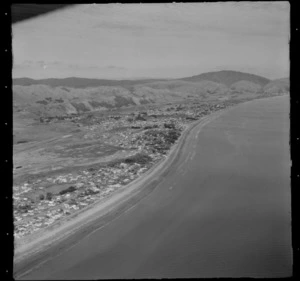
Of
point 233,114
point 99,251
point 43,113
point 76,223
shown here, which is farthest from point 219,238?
point 233,114

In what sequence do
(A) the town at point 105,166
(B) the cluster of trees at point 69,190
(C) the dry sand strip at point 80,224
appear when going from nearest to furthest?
(C) the dry sand strip at point 80,224 < (A) the town at point 105,166 < (B) the cluster of trees at point 69,190

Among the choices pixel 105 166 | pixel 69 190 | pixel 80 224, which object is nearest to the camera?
pixel 80 224

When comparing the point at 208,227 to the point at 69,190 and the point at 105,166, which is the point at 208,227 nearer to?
the point at 69,190

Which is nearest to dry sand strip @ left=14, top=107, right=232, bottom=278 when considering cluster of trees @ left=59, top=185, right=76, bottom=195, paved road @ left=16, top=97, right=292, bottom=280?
paved road @ left=16, top=97, right=292, bottom=280

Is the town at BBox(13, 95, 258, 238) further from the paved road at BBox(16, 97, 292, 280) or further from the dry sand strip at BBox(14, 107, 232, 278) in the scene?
the paved road at BBox(16, 97, 292, 280)

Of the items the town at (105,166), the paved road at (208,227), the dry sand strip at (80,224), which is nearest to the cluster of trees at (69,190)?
the town at (105,166)

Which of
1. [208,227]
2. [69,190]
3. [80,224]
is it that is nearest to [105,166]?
[69,190]

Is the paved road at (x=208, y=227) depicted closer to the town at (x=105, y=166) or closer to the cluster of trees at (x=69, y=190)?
the town at (x=105, y=166)

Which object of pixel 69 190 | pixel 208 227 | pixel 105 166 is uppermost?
pixel 105 166
